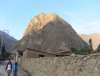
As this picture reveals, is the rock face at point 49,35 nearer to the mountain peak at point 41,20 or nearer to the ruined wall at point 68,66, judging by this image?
the mountain peak at point 41,20

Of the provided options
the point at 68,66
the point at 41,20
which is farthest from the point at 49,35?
the point at 68,66

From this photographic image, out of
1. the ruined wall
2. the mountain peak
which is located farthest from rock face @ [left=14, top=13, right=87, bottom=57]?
the ruined wall

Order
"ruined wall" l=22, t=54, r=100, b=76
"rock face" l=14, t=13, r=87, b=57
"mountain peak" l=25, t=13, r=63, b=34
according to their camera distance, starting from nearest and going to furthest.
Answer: "ruined wall" l=22, t=54, r=100, b=76
"rock face" l=14, t=13, r=87, b=57
"mountain peak" l=25, t=13, r=63, b=34

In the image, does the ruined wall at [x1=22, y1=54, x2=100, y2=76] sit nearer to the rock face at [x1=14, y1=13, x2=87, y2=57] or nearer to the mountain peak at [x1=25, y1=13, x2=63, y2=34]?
the rock face at [x1=14, y1=13, x2=87, y2=57]

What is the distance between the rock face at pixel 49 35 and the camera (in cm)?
6359

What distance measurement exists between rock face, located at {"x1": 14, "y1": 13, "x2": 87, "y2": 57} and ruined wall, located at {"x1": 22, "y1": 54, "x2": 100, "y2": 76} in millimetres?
40868

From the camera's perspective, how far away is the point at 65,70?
14.2 metres

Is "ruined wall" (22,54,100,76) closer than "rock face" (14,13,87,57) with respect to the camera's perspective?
Yes

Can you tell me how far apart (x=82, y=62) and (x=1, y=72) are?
12985 mm

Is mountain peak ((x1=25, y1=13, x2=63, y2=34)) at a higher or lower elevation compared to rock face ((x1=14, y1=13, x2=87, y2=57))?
higher

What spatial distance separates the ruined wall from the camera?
1102cm

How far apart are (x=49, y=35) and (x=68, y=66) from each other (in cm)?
5517

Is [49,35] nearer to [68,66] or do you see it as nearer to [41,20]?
[41,20]

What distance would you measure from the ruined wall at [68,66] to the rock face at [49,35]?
4087 cm
